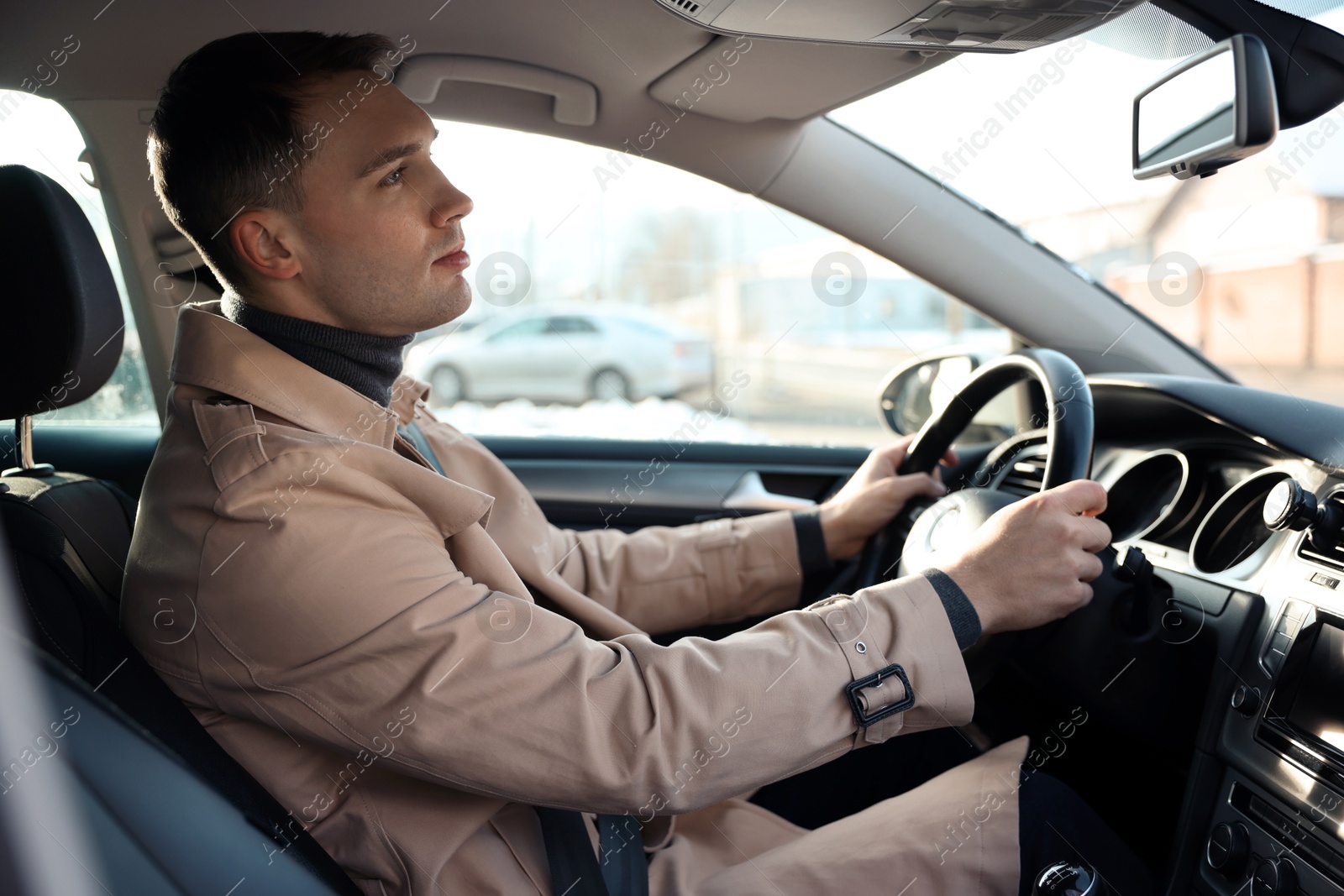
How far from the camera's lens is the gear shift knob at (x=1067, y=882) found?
3.51ft

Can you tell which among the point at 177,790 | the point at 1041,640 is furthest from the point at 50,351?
the point at 1041,640

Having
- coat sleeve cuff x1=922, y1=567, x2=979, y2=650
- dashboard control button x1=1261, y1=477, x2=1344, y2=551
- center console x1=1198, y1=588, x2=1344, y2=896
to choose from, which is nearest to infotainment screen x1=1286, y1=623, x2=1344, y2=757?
center console x1=1198, y1=588, x2=1344, y2=896

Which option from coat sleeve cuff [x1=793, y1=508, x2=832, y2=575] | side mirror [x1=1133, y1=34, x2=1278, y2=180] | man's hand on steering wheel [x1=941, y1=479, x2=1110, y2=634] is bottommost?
coat sleeve cuff [x1=793, y1=508, x2=832, y2=575]

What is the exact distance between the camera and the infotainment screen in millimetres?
979

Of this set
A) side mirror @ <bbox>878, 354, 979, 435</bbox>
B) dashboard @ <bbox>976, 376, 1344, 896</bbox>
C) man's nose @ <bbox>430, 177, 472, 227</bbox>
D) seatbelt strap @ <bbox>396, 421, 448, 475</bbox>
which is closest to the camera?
dashboard @ <bbox>976, 376, 1344, 896</bbox>

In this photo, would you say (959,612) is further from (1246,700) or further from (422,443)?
→ (422,443)

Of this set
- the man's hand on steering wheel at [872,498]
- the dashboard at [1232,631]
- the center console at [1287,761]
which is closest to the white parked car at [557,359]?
the man's hand on steering wheel at [872,498]

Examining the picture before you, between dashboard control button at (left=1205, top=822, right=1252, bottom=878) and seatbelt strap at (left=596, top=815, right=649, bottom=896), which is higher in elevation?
dashboard control button at (left=1205, top=822, right=1252, bottom=878)

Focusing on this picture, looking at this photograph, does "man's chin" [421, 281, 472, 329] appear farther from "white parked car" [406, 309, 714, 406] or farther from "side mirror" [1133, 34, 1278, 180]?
"white parked car" [406, 309, 714, 406]

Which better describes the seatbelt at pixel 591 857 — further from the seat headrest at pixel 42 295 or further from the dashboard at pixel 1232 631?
the seat headrest at pixel 42 295

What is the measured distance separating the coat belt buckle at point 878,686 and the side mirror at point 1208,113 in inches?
29.0

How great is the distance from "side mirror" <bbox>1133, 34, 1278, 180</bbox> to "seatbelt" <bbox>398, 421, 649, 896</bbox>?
3.53 ft

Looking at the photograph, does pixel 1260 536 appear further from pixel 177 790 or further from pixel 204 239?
pixel 204 239

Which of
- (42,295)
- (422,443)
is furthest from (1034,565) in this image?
(42,295)
